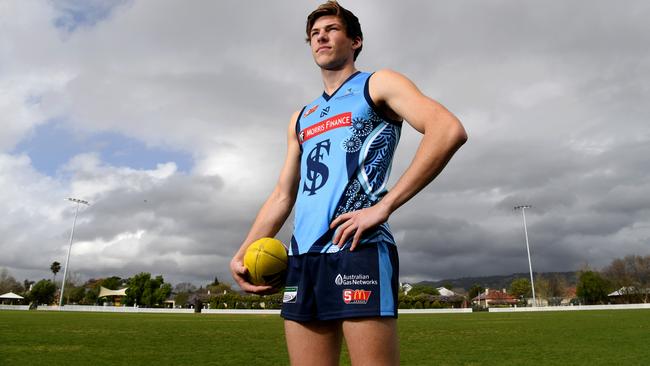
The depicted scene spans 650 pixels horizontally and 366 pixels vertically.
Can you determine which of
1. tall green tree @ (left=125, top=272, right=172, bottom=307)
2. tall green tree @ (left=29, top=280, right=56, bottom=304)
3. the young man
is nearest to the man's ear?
the young man

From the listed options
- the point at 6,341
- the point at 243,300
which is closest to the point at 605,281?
the point at 243,300

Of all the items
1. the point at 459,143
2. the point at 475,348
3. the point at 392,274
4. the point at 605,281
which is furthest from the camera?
the point at 605,281

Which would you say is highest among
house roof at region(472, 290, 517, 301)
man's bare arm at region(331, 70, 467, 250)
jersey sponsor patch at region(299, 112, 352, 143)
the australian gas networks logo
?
house roof at region(472, 290, 517, 301)

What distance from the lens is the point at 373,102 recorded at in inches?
86.7

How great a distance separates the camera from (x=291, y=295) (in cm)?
213

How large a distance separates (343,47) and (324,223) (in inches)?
37.5

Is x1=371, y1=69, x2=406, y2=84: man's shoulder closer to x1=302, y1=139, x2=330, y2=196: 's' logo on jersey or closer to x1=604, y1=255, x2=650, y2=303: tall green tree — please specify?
x1=302, y1=139, x2=330, y2=196: 's' logo on jersey

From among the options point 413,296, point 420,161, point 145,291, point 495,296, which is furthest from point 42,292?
point 495,296

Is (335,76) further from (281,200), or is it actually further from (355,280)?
(355,280)

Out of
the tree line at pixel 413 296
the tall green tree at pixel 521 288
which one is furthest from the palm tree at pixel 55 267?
the tall green tree at pixel 521 288

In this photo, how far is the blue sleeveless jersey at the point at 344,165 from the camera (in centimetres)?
211

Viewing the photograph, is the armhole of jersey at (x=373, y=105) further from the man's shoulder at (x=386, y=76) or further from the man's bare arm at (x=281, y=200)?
the man's bare arm at (x=281, y=200)

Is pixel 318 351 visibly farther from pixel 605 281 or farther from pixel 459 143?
pixel 605 281

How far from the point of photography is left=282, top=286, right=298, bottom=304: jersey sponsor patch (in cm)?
210
